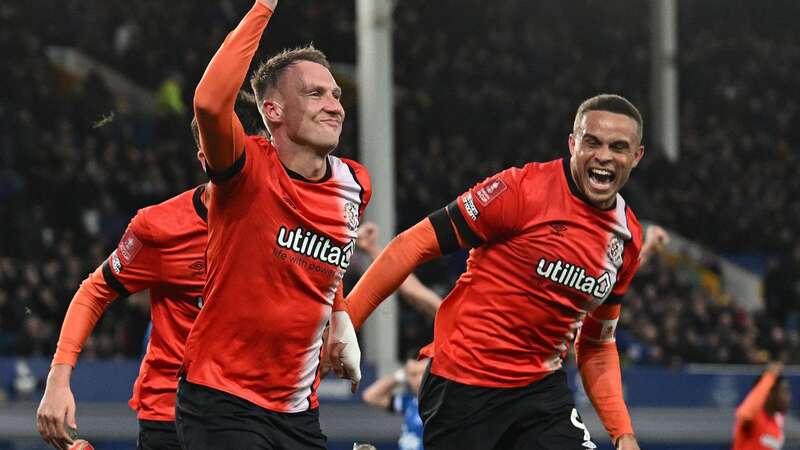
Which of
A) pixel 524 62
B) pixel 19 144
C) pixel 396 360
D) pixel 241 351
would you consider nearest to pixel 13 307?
pixel 19 144

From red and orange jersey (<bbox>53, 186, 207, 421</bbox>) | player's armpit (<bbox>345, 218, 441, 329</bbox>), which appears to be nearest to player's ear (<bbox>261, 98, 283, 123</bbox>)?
player's armpit (<bbox>345, 218, 441, 329</bbox>)

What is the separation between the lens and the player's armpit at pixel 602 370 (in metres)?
4.83

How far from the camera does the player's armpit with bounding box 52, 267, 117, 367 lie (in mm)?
4322

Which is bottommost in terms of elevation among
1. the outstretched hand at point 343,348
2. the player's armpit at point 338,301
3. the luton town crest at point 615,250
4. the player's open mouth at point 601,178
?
the outstretched hand at point 343,348

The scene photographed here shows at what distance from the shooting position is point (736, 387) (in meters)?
15.5

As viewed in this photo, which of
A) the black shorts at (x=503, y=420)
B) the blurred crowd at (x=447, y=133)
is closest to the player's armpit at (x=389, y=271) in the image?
the black shorts at (x=503, y=420)

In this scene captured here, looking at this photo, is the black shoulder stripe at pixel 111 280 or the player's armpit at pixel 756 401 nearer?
the black shoulder stripe at pixel 111 280

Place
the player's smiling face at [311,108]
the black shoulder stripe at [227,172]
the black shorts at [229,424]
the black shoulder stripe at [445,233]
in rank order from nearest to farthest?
the black shoulder stripe at [227,172] < the black shorts at [229,424] < the player's smiling face at [311,108] < the black shoulder stripe at [445,233]

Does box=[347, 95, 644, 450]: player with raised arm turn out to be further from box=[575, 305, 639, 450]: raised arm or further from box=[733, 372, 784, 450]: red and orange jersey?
box=[733, 372, 784, 450]: red and orange jersey

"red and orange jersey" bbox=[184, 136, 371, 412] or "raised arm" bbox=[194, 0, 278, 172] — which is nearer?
"raised arm" bbox=[194, 0, 278, 172]

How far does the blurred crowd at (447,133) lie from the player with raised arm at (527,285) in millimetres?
8024

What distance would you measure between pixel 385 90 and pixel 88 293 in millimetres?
10131

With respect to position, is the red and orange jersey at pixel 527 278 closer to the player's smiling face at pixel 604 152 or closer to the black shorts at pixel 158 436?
A: the player's smiling face at pixel 604 152

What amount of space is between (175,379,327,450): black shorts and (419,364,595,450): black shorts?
0.87 metres
